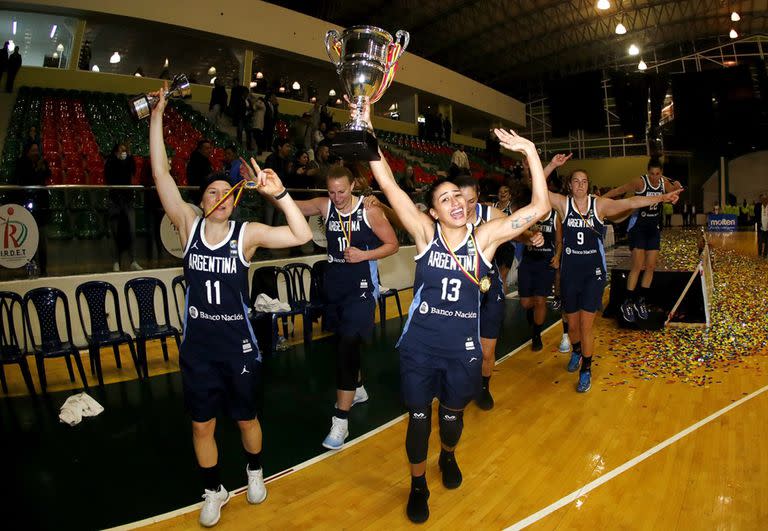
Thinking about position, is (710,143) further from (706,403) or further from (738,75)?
(706,403)

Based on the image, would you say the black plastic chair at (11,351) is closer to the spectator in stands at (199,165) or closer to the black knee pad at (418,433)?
the spectator in stands at (199,165)

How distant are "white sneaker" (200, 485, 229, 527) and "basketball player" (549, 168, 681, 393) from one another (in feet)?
10.7

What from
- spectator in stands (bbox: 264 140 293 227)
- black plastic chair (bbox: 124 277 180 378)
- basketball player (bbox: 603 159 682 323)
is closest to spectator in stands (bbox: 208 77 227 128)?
spectator in stands (bbox: 264 140 293 227)

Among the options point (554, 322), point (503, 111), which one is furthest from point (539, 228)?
point (503, 111)

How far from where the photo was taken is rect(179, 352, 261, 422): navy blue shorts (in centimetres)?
296

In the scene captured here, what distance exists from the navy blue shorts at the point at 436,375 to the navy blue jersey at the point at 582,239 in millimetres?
2369

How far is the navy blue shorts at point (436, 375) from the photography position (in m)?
2.96

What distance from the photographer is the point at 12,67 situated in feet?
38.3

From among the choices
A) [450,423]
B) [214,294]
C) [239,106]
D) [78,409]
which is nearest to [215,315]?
[214,294]

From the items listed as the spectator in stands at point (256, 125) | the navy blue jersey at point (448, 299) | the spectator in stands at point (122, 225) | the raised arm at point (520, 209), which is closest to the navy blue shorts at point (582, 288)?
the raised arm at point (520, 209)

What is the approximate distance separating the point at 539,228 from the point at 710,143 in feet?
67.0

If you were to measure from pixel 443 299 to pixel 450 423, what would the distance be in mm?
740

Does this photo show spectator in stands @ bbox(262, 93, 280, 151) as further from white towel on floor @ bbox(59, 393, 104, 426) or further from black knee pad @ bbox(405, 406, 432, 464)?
black knee pad @ bbox(405, 406, 432, 464)

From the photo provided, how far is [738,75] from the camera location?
21594mm
